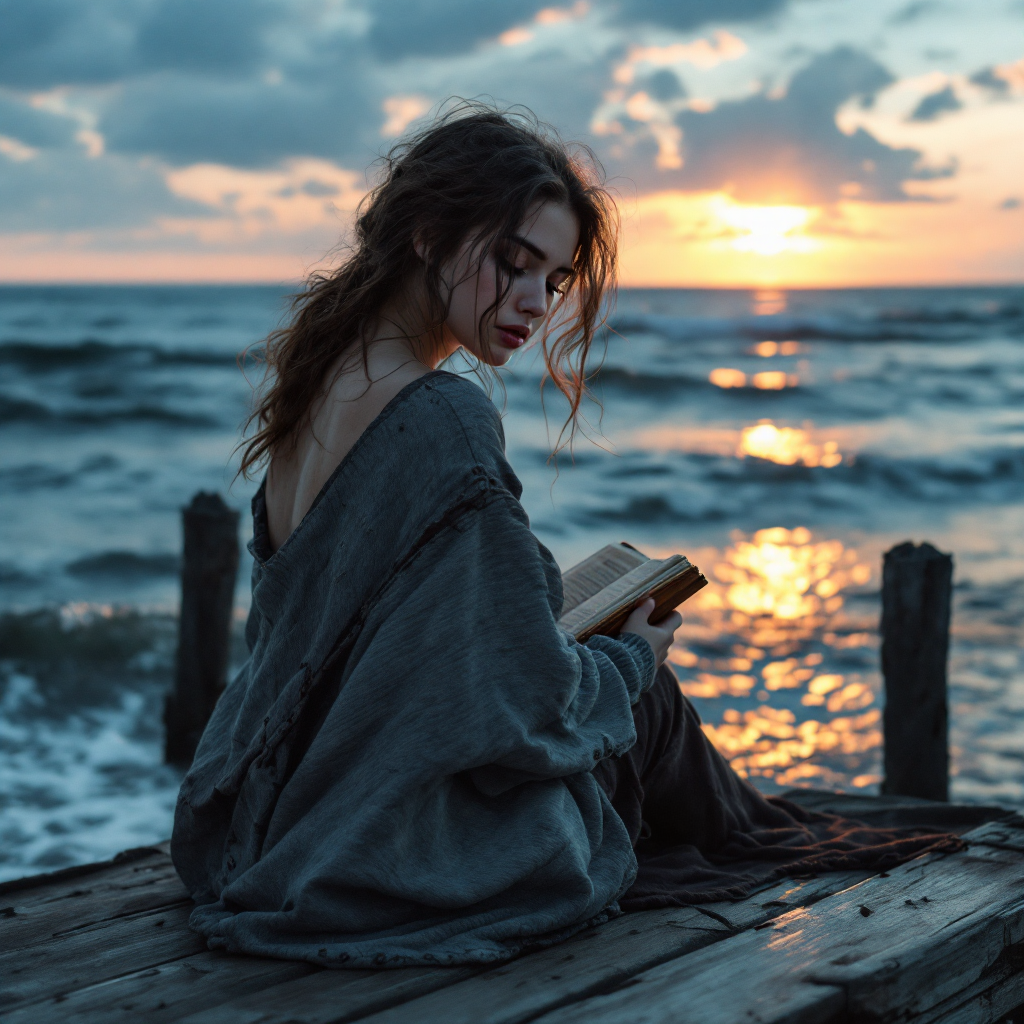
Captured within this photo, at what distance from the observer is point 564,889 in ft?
6.93

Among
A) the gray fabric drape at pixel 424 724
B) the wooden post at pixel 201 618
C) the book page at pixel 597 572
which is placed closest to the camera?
the gray fabric drape at pixel 424 724

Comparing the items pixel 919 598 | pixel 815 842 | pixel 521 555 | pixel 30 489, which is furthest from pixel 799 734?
pixel 30 489

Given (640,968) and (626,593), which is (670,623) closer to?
(626,593)

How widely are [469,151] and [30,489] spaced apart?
11886mm

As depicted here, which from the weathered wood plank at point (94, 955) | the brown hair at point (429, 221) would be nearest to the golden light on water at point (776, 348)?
the brown hair at point (429, 221)

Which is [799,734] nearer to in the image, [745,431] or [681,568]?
[681,568]

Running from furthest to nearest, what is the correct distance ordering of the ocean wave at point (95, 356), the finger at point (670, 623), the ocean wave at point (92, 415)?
the ocean wave at point (95, 356), the ocean wave at point (92, 415), the finger at point (670, 623)

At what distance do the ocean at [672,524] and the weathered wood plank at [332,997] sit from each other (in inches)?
55.7

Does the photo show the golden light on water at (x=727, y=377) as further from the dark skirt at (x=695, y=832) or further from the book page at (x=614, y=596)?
the book page at (x=614, y=596)

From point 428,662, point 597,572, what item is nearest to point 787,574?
point 597,572

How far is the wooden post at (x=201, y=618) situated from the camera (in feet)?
16.3

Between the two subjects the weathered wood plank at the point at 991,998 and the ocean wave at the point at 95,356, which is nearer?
the weathered wood plank at the point at 991,998

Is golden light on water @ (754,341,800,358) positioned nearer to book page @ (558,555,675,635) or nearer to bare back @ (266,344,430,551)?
book page @ (558,555,675,635)

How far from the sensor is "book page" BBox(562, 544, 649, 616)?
252cm
